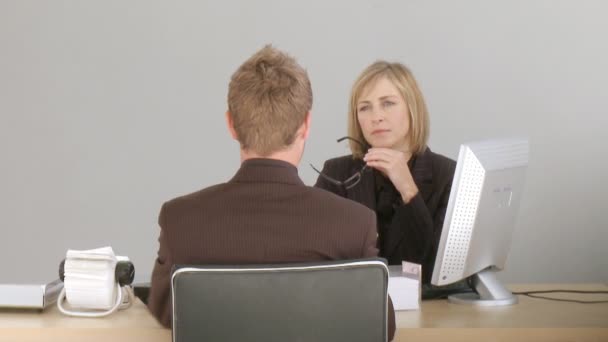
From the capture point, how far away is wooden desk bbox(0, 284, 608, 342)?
1970mm

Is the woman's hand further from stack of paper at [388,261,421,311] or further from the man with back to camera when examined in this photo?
the man with back to camera

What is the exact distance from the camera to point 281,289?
61.2 inches

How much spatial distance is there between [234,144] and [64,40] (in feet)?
3.13

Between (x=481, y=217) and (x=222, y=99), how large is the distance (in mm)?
2035

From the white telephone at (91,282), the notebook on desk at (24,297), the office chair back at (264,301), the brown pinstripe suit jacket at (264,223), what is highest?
the brown pinstripe suit jacket at (264,223)

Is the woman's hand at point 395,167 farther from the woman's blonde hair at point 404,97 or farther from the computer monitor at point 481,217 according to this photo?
the computer monitor at point 481,217

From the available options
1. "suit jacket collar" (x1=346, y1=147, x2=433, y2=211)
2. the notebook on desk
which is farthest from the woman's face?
the notebook on desk

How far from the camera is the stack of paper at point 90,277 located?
2.10m

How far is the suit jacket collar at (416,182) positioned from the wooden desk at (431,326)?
0.72 meters

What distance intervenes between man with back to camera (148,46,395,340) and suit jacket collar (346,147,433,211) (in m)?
1.09

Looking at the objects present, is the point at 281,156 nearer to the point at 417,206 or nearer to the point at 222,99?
the point at 417,206

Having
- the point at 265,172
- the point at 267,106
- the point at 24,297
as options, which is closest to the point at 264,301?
the point at 265,172

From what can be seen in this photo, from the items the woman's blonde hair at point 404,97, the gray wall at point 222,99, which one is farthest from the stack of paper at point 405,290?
the gray wall at point 222,99

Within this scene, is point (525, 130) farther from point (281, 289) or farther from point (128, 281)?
point (281, 289)
